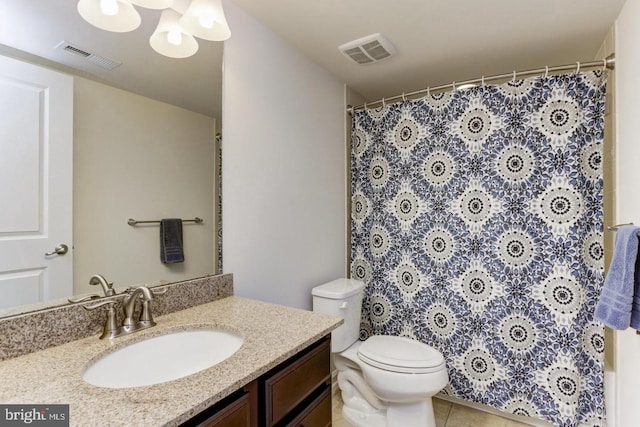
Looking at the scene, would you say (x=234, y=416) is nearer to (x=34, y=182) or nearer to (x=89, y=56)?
(x=34, y=182)

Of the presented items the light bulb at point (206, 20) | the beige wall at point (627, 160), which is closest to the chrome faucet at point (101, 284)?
the light bulb at point (206, 20)

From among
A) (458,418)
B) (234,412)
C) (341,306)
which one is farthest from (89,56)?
(458,418)

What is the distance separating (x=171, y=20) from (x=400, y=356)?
1868mm

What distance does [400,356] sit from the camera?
1656 mm

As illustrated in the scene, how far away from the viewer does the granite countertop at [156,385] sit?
1.99 ft

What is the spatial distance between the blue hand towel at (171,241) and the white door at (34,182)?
0.97 ft

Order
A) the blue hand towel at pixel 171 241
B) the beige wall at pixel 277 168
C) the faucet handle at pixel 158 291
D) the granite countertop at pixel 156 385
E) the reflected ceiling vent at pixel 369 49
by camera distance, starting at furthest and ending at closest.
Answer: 1. the reflected ceiling vent at pixel 369 49
2. the beige wall at pixel 277 168
3. the blue hand towel at pixel 171 241
4. the faucet handle at pixel 158 291
5. the granite countertop at pixel 156 385

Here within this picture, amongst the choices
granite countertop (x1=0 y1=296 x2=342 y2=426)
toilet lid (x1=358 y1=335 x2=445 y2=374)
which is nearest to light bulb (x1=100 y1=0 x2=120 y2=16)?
granite countertop (x1=0 y1=296 x2=342 y2=426)

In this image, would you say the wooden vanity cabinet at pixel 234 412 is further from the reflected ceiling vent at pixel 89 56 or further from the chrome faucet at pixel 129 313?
the reflected ceiling vent at pixel 89 56

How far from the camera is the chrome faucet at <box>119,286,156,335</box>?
990 mm

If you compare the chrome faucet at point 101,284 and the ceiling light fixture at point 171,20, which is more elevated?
the ceiling light fixture at point 171,20

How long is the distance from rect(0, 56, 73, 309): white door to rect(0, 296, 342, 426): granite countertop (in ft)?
0.69

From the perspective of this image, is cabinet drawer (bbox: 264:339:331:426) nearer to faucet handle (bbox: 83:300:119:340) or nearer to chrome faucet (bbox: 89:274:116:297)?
faucet handle (bbox: 83:300:119:340)

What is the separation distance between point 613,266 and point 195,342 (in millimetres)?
1589
